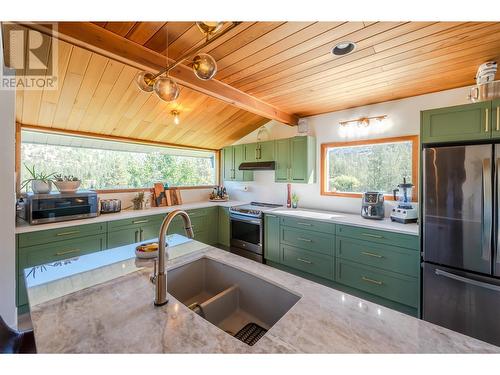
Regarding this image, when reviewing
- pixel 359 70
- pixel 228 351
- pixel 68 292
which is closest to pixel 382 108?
pixel 359 70

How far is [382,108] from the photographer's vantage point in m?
2.80

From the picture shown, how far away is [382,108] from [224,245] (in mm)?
3254

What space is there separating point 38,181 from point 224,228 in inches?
99.9

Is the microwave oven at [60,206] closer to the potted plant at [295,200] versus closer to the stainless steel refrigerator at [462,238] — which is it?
the potted plant at [295,200]

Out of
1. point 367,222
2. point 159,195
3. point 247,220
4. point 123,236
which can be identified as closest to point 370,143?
point 367,222

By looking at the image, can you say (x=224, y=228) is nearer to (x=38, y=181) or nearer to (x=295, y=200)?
(x=295, y=200)

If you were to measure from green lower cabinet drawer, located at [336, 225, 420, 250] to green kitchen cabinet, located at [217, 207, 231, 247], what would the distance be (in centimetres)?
191

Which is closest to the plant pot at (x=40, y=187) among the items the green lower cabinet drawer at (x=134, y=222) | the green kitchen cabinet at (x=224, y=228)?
the green lower cabinet drawer at (x=134, y=222)

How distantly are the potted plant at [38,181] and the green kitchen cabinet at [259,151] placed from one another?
281cm

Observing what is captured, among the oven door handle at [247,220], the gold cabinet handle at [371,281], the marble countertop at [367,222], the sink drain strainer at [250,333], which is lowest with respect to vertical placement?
the gold cabinet handle at [371,281]

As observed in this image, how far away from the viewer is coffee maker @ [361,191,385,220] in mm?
2592

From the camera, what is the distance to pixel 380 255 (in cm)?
225

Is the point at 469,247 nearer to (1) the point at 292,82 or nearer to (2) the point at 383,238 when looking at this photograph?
(2) the point at 383,238

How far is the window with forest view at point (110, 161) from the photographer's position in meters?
2.64
